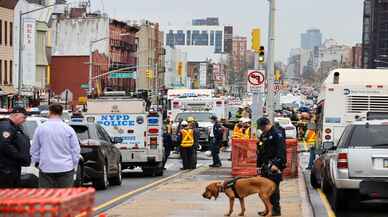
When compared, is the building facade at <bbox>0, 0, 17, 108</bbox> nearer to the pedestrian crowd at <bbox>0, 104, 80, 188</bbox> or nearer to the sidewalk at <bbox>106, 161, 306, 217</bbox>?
the sidewalk at <bbox>106, 161, 306, 217</bbox>

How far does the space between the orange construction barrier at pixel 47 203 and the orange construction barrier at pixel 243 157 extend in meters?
15.3

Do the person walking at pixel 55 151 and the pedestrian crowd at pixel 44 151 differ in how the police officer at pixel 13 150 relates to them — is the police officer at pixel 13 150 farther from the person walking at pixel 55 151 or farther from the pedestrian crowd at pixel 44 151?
the person walking at pixel 55 151

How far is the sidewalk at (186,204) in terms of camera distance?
13.6 metres

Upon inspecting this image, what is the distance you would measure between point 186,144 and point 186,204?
11.6 meters

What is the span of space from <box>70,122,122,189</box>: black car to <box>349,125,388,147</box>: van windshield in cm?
599

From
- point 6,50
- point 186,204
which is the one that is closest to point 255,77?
point 186,204

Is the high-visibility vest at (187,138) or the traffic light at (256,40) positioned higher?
the traffic light at (256,40)

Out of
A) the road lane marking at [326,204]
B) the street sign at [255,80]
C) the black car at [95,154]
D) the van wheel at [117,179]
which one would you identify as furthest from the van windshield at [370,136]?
the street sign at [255,80]

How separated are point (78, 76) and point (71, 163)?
77133mm

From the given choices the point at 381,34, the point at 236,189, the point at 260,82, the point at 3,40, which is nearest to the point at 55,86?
the point at 3,40

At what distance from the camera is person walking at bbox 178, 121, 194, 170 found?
26.4 m

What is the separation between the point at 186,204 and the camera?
14891 millimetres

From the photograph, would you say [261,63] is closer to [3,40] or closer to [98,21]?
[3,40]

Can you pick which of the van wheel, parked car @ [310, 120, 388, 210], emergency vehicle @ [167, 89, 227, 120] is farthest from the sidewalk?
emergency vehicle @ [167, 89, 227, 120]
